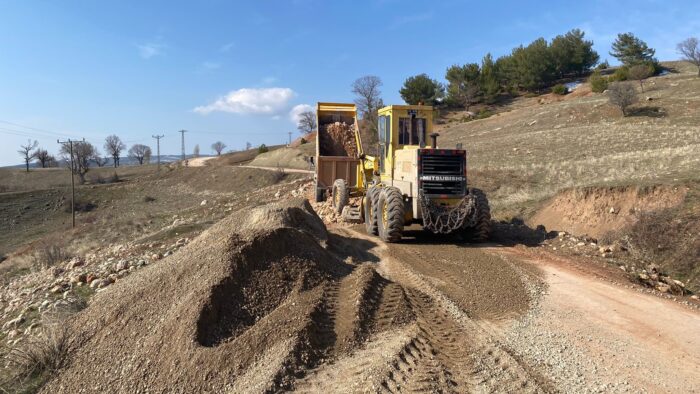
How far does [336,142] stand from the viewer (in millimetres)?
18453

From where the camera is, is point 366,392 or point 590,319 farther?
point 590,319

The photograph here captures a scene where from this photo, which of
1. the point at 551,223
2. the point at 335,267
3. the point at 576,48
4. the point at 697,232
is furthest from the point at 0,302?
the point at 576,48

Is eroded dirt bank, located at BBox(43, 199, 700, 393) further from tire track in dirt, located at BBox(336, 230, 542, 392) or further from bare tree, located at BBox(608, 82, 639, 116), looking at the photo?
bare tree, located at BBox(608, 82, 639, 116)

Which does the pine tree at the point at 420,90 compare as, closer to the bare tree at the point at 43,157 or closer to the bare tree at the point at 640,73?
the bare tree at the point at 640,73

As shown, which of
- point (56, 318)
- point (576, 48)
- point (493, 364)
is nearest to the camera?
point (493, 364)

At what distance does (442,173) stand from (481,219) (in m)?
1.43

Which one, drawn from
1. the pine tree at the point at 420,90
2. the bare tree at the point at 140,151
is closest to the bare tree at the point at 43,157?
the bare tree at the point at 140,151

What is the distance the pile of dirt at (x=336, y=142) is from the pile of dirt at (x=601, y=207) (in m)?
7.08

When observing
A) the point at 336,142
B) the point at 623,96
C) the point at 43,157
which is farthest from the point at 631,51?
the point at 43,157

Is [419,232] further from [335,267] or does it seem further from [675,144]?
[675,144]

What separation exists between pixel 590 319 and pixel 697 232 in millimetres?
4291

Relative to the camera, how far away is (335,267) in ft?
27.0

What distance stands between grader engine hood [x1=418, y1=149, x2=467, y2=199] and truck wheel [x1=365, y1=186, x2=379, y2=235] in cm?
167

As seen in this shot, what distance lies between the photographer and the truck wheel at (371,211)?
12758mm
